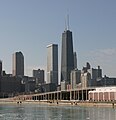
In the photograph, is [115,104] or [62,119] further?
[115,104]

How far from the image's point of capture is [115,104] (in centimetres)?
19438

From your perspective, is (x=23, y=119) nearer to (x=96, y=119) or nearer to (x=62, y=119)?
(x=62, y=119)

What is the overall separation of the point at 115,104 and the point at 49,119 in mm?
95354

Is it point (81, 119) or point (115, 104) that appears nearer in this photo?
point (81, 119)

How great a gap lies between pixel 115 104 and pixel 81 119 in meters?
96.2

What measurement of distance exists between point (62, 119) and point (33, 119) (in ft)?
22.4

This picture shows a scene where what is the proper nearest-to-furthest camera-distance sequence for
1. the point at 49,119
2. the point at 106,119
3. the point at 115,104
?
1. the point at 106,119
2. the point at 49,119
3. the point at 115,104

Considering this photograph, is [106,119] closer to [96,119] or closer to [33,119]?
[96,119]

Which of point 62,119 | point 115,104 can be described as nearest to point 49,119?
point 62,119

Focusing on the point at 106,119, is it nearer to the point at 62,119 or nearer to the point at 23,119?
the point at 62,119

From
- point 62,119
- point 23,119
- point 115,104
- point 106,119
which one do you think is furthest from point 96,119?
point 115,104

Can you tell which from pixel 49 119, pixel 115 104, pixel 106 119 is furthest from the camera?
pixel 115 104

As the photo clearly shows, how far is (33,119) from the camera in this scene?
10194cm

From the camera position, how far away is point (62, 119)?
103 meters
